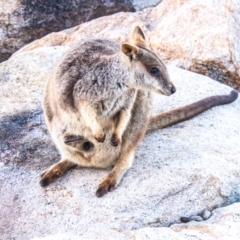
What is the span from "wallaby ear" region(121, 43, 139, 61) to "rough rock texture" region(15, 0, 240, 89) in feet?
7.53

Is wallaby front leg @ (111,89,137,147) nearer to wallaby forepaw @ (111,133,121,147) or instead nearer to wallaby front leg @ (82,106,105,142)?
wallaby forepaw @ (111,133,121,147)

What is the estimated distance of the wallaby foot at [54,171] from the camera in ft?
16.5

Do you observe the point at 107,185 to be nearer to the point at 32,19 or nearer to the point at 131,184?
the point at 131,184

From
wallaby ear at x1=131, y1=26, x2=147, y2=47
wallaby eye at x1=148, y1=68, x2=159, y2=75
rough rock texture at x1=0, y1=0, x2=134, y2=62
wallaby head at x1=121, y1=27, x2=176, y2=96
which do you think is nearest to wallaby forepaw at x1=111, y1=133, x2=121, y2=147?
wallaby head at x1=121, y1=27, x2=176, y2=96

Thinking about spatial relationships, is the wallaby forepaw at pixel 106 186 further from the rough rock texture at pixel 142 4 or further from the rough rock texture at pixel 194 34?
the rough rock texture at pixel 142 4

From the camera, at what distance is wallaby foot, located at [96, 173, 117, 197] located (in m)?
4.84

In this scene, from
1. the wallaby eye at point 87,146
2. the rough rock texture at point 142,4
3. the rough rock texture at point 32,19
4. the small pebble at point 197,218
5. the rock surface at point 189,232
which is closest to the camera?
the rock surface at point 189,232

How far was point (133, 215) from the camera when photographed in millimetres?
4602

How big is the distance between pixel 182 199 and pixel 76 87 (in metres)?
1.06

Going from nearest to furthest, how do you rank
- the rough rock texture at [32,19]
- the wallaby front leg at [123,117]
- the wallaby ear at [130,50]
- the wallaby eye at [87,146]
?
the wallaby ear at [130,50] < the wallaby front leg at [123,117] < the wallaby eye at [87,146] < the rough rock texture at [32,19]

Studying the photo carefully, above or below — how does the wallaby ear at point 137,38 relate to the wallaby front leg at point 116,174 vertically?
above

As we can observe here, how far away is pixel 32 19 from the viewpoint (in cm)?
865

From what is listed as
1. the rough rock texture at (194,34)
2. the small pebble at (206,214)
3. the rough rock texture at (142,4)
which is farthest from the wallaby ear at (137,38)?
the rough rock texture at (142,4)

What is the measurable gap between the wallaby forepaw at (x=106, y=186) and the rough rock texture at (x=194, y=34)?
2.41 metres
